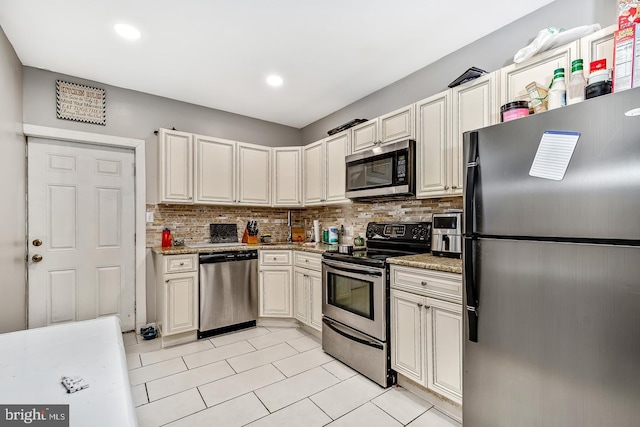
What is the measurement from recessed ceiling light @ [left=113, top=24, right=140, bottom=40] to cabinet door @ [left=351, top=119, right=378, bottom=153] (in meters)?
2.01

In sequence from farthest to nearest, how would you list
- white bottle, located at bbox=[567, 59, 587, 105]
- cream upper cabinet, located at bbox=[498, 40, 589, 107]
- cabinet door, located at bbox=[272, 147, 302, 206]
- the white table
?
cabinet door, located at bbox=[272, 147, 302, 206] < cream upper cabinet, located at bbox=[498, 40, 589, 107] < white bottle, located at bbox=[567, 59, 587, 105] < the white table

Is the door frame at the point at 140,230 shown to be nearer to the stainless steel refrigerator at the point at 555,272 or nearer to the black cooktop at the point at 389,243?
the black cooktop at the point at 389,243

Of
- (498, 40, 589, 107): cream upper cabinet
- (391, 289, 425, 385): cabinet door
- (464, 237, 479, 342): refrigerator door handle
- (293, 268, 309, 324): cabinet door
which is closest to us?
(464, 237, 479, 342): refrigerator door handle

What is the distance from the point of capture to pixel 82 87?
2.95 metres

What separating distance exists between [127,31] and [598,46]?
301cm

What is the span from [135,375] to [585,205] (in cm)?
306

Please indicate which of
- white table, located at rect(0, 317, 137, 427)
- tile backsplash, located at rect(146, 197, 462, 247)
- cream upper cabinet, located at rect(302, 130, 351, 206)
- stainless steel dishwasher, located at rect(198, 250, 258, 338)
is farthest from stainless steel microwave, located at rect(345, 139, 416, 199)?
white table, located at rect(0, 317, 137, 427)

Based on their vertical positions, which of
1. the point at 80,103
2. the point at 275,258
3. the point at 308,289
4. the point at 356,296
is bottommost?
the point at 308,289

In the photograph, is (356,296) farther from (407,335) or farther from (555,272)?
(555,272)

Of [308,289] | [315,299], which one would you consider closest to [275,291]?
[308,289]

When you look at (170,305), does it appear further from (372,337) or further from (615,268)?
(615,268)

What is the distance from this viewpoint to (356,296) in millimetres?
2418

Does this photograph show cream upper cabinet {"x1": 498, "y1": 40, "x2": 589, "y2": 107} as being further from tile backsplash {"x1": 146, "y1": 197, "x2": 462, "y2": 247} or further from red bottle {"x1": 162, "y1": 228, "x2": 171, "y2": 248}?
red bottle {"x1": 162, "y1": 228, "x2": 171, "y2": 248}

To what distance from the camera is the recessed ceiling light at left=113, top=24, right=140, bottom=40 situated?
7.10 feet
